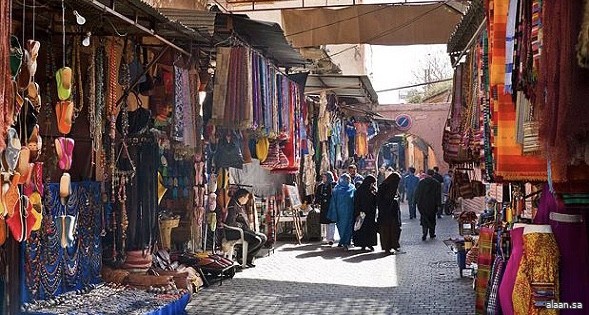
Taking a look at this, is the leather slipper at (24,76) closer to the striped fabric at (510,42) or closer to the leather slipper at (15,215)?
the leather slipper at (15,215)

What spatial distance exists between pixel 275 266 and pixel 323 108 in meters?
4.89

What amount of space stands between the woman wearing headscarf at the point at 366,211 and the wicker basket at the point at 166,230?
193 inches

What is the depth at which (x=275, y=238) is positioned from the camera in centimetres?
1436

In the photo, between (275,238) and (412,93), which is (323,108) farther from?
(412,93)

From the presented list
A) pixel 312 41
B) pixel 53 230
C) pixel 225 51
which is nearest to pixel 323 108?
pixel 312 41

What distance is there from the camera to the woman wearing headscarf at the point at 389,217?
43.5 feet

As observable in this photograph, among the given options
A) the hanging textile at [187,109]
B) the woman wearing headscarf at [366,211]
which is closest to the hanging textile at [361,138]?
the woman wearing headscarf at [366,211]

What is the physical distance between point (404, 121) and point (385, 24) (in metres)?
16.7

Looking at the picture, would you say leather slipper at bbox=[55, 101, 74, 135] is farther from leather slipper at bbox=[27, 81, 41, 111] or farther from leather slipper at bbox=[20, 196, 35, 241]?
leather slipper at bbox=[20, 196, 35, 241]

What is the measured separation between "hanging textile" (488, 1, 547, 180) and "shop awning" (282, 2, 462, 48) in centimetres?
679

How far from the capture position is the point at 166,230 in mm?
9383

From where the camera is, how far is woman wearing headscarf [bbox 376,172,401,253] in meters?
13.2

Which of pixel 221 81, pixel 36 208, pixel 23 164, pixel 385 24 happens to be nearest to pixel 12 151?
pixel 23 164

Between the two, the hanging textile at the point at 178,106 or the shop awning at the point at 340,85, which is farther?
the shop awning at the point at 340,85
